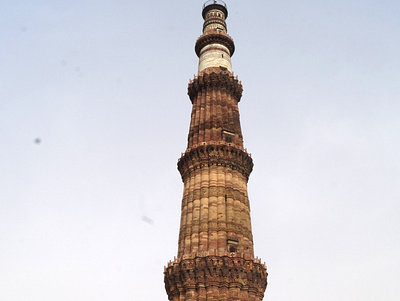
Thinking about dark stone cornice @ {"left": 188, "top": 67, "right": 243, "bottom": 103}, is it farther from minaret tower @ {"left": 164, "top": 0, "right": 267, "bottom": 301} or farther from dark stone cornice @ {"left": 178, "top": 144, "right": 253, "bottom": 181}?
dark stone cornice @ {"left": 178, "top": 144, "right": 253, "bottom": 181}

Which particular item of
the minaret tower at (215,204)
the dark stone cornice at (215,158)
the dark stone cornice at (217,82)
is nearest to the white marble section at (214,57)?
the minaret tower at (215,204)

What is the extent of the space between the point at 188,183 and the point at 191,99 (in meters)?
10.9

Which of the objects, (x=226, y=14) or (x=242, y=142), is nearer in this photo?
(x=242, y=142)

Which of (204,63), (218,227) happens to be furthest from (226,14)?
(218,227)

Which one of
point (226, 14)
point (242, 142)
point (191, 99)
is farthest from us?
point (226, 14)

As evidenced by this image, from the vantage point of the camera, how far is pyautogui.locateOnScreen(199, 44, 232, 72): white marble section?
4136 centimetres

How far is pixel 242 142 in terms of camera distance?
1415 inches

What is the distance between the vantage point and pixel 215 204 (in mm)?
30750

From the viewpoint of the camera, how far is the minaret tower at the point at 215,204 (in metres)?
27.3

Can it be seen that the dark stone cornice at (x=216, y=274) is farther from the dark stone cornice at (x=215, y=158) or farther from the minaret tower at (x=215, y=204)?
the dark stone cornice at (x=215, y=158)

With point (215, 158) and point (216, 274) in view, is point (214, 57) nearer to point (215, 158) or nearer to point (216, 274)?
point (215, 158)

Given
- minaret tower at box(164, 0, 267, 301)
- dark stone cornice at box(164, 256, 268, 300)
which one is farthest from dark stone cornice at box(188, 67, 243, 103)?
dark stone cornice at box(164, 256, 268, 300)

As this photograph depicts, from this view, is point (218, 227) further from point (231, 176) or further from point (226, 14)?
point (226, 14)

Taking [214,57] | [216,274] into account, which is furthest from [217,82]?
[216,274]
